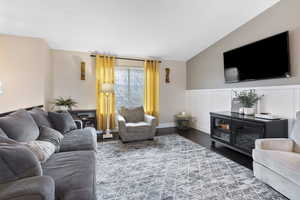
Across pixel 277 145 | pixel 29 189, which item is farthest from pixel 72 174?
pixel 277 145

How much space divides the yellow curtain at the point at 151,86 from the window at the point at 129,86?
197 mm

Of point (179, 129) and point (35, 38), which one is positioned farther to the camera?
point (179, 129)

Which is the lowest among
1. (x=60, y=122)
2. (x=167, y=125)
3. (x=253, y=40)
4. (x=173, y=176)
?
(x=173, y=176)

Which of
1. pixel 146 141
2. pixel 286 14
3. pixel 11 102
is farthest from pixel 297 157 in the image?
pixel 11 102

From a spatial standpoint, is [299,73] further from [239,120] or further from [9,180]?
[9,180]

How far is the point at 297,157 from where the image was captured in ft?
5.46

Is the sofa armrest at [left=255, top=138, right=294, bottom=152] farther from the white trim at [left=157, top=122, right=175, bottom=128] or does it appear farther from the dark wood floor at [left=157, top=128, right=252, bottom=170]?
the white trim at [left=157, top=122, right=175, bottom=128]

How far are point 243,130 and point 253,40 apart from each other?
6.15 ft

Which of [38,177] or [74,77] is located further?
[74,77]

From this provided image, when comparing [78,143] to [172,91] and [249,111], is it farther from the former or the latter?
[172,91]

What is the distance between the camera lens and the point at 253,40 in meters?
3.20

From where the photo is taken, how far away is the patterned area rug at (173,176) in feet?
5.66

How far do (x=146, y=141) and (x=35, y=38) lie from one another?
3.38 meters

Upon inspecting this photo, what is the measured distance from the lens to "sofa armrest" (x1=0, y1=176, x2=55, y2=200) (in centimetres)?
85
